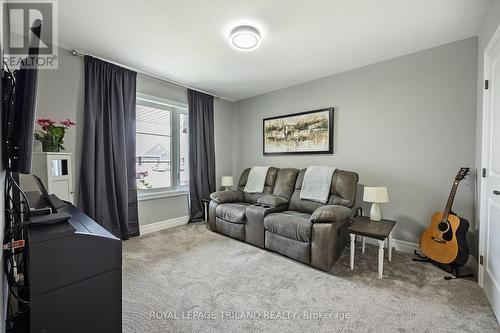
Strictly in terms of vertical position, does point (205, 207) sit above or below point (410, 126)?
below

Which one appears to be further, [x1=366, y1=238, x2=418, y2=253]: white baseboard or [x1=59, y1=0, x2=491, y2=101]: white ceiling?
[x1=366, y1=238, x2=418, y2=253]: white baseboard

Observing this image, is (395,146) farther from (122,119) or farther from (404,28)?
(122,119)

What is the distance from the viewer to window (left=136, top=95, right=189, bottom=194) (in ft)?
11.6

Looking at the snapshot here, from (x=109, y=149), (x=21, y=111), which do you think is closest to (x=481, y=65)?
(x=21, y=111)

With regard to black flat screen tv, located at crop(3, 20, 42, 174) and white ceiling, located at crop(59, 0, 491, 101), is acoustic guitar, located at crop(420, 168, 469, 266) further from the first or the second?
black flat screen tv, located at crop(3, 20, 42, 174)

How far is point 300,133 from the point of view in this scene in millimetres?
3740

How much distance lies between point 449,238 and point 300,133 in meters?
2.29

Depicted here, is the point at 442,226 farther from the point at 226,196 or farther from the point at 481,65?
the point at 226,196

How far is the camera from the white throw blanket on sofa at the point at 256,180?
12.4 feet

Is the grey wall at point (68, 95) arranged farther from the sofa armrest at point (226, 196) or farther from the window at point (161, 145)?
the sofa armrest at point (226, 196)

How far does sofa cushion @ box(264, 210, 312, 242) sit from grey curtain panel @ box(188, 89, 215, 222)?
174 cm

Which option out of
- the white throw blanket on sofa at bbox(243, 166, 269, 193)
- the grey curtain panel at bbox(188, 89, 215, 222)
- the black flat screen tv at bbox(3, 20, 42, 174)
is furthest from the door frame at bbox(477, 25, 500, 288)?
the grey curtain panel at bbox(188, 89, 215, 222)

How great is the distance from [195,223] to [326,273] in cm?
250

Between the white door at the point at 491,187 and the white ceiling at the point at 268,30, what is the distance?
2.09 feet
